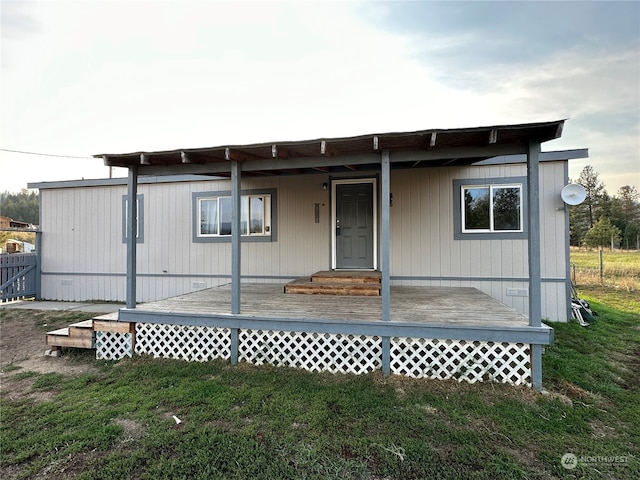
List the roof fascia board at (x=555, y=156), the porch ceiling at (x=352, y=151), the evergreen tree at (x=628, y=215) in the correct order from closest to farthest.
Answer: the porch ceiling at (x=352, y=151) < the roof fascia board at (x=555, y=156) < the evergreen tree at (x=628, y=215)

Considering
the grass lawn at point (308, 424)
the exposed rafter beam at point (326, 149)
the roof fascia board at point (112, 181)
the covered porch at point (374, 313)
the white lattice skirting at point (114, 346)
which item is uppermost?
the roof fascia board at point (112, 181)

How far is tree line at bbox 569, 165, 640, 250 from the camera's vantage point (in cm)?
2549

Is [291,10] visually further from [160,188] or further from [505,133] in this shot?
[505,133]

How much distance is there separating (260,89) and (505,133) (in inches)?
442

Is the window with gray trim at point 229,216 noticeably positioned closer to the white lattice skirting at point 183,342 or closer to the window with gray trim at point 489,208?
the white lattice skirting at point 183,342

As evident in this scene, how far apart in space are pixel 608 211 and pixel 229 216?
32410 millimetres

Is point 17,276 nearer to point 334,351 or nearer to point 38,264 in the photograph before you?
point 38,264

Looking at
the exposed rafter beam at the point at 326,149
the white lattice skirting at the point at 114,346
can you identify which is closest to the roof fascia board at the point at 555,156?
the exposed rafter beam at the point at 326,149

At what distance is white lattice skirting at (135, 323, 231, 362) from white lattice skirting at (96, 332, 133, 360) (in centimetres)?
11

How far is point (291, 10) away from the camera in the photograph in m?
9.38

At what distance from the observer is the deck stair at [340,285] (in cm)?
538

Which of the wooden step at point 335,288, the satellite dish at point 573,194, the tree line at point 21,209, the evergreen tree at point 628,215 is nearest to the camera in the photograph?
the wooden step at point 335,288

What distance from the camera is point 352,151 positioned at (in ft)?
12.8

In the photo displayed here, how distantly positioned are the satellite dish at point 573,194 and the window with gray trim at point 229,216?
5.35 metres
